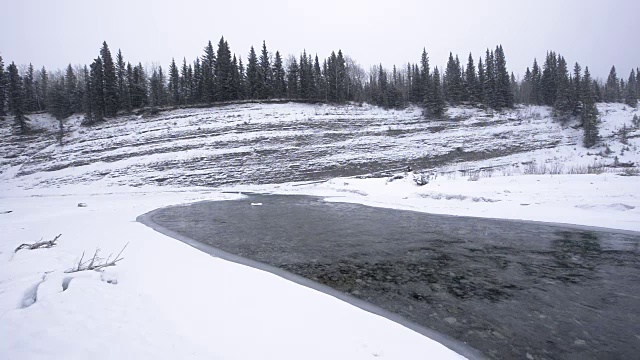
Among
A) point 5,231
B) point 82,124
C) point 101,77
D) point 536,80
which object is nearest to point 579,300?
point 5,231

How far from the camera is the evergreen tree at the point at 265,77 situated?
6350 cm

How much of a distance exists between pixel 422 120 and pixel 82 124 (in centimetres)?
5708

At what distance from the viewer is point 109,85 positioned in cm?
5647

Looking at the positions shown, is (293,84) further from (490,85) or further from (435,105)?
(490,85)

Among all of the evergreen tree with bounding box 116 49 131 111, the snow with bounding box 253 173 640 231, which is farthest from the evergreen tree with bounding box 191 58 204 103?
the snow with bounding box 253 173 640 231

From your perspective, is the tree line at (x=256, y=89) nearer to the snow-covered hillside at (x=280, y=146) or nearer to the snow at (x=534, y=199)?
the snow-covered hillside at (x=280, y=146)

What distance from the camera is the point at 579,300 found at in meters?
5.00

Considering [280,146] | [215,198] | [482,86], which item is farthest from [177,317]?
[482,86]

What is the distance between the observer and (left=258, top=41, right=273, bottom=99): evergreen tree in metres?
63.5

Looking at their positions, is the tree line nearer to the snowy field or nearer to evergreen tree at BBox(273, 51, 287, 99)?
evergreen tree at BBox(273, 51, 287, 99)

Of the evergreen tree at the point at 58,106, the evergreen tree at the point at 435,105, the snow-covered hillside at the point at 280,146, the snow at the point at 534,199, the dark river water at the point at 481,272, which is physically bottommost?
the dark river water at the point at 481,272

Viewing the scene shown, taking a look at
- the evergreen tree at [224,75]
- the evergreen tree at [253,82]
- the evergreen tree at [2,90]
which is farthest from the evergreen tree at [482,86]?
the evergreen tree at [2,90]

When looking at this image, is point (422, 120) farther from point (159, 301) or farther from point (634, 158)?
point (159, 301)

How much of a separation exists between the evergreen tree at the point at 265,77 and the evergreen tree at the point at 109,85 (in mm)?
27100
